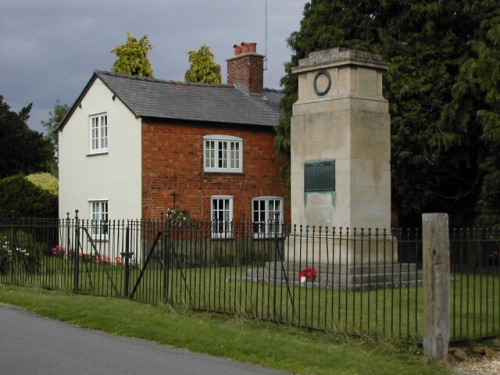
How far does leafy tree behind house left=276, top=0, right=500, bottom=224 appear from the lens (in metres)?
23.3

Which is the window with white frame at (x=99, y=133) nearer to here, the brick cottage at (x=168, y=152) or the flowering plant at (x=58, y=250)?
the brick cottage at (x=168, y=152)

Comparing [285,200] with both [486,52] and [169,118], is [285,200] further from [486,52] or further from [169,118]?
[486,52]

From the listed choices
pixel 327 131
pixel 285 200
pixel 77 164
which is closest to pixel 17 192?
pixel 77 164

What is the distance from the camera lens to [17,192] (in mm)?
30531

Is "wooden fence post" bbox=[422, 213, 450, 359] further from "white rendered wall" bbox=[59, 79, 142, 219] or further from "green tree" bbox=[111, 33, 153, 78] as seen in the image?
"green tree" bbox=[111, 33, 153, 78]

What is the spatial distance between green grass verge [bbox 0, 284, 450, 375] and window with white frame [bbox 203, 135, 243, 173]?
13876mm

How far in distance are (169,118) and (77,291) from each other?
11368mm

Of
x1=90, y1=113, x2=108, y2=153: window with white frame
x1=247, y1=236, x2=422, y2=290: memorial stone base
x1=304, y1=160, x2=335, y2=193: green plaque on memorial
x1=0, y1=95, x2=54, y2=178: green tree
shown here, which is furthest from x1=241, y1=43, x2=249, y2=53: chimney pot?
x1=0, y1=95, x2=54, y2=178: green tree

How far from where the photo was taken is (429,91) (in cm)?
2411

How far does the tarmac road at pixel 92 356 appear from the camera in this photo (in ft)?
31.9

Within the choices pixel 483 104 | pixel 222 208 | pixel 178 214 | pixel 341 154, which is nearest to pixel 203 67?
pixel 222 208

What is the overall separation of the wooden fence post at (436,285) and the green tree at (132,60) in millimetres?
35467

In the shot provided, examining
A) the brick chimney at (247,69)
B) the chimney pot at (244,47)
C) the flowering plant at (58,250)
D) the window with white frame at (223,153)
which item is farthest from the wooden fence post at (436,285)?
the chimney pot at (244,47)

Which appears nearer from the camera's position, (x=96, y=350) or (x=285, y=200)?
(x=96, y=350)
